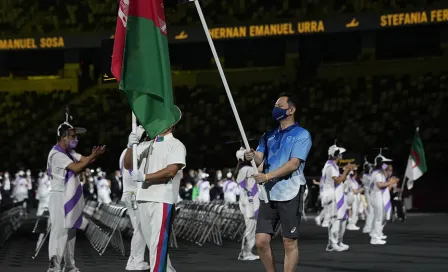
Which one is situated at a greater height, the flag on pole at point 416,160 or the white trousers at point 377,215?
the flag on pole at point 416,160

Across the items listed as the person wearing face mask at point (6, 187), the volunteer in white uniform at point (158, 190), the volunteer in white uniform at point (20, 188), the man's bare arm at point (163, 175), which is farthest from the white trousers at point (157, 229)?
the volunteer in white uniform at point (20, 188)

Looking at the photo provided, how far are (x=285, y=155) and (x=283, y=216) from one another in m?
0.61

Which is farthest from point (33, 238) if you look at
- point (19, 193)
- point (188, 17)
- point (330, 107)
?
point (188, 17)

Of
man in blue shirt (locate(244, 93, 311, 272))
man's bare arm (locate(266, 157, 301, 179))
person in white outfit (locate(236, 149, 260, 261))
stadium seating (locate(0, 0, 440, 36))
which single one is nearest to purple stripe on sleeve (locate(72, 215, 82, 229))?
man in blue shirt (locate(244, 93, 311, 272))

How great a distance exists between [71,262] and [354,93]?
115 ft

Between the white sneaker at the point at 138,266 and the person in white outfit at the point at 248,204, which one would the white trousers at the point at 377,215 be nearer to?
the person in white outfit at the point at 248,204

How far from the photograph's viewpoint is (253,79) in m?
54.2

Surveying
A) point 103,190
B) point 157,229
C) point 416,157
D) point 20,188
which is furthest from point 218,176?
point 157,229

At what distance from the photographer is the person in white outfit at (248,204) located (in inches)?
658

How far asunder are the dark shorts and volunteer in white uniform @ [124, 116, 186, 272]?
89 centimetres

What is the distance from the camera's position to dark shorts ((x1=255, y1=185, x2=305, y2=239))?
9797mm

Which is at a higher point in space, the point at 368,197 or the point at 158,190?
the point at 158,190

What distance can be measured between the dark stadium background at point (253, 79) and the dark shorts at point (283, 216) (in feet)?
104

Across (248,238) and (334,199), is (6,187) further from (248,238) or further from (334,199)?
(248,238)
